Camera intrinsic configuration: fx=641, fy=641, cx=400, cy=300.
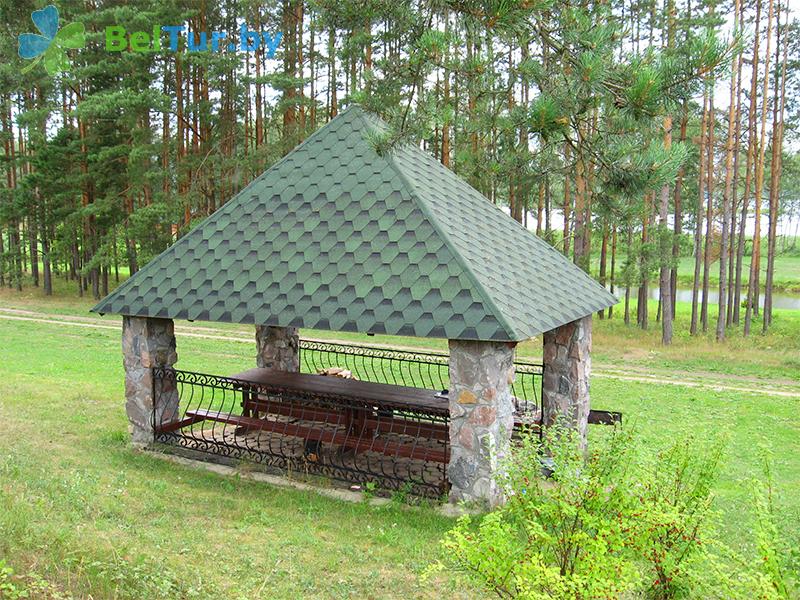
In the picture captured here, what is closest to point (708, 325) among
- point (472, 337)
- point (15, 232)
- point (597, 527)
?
point (472, 337)

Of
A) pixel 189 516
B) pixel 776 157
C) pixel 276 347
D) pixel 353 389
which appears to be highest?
pixel 776 157

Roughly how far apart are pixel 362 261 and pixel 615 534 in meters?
3.98

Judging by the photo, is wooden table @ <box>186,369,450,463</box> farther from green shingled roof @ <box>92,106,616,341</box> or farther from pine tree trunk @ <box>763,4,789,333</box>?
pine tree trunk @ <box>763,4,789,333</box>

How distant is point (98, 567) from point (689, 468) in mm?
3857

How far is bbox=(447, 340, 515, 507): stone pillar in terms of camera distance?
20.0 feet

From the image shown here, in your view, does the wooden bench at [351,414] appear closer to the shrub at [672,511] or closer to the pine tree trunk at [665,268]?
the shrub at [672,511]

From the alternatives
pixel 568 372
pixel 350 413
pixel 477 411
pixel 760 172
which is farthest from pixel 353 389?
pixel 760 172

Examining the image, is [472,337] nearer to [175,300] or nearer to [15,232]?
[175,300]

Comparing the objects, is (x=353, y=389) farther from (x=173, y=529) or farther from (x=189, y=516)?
(x=173, y=529)

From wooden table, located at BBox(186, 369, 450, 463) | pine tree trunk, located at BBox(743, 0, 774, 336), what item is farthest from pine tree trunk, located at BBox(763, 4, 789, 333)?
wooden table, located at BBox(186, 369, 450, 463)

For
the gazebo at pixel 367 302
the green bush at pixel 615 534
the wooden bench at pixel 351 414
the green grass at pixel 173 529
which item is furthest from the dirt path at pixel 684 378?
the green bush at pixel 615 534

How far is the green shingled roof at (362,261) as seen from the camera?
244 inches

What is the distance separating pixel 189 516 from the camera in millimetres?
5785

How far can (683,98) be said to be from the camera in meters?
4.38
